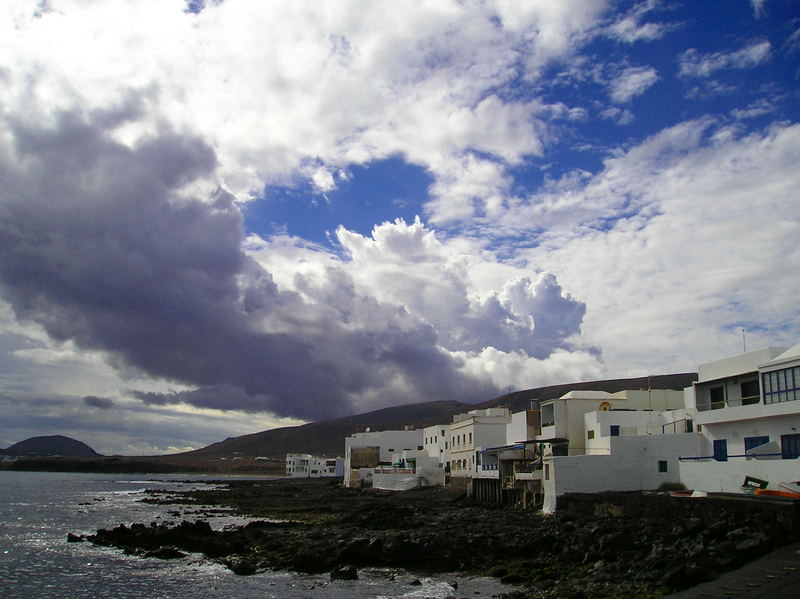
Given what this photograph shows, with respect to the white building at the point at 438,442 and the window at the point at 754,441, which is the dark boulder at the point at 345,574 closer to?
the window at the point at 754,441

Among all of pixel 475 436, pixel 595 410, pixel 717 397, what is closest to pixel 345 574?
pixel 717 397

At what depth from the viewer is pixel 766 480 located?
26969 mm

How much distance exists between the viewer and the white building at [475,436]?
65.9 meters

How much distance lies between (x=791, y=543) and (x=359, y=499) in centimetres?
4879

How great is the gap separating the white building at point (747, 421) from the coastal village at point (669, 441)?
49 millimetres

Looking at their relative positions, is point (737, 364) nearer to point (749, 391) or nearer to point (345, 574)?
point (749, 391)

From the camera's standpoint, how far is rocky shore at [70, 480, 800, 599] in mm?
20219

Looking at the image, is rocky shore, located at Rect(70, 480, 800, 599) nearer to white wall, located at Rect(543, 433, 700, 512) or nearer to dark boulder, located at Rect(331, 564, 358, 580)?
dark boulder, located at Rect(331, 564, 358, 580)

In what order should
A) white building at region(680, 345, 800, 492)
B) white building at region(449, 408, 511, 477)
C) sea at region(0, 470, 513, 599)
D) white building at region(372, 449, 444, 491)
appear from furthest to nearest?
white building at region(372, 449, 444, 491), white building at region(449, 408, 511, 477), white building at region(680, 345, 800, 492), sea at region(0, 470, 513, 599)

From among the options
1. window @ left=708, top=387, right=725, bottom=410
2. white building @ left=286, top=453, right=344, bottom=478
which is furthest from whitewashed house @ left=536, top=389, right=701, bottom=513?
white building @ left=286, top=453, right=344, bottom=478

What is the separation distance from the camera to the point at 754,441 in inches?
1288

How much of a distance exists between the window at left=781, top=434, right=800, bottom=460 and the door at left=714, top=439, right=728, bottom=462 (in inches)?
163

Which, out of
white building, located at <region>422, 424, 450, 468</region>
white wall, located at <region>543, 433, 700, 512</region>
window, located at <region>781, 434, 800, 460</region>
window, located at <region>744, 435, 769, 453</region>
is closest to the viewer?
window, located at <region>781, 434, 800, 460</region>

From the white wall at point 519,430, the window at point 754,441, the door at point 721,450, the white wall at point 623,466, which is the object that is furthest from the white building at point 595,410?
the window at point 754,441
